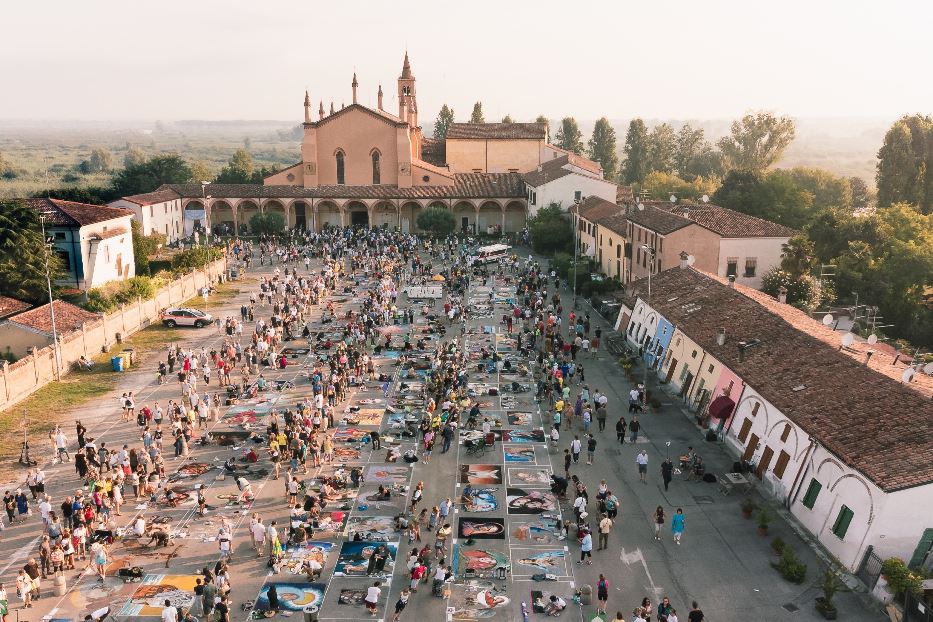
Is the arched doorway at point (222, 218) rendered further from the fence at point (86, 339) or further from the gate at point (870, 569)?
the gate at point (870, 569)

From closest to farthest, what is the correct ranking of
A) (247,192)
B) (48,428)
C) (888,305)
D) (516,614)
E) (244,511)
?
(516,614) < (244,511) < (48,428) < (888,305) < (247,192)

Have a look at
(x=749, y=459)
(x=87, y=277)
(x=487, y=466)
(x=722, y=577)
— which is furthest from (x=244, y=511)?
(x=87, y=277)

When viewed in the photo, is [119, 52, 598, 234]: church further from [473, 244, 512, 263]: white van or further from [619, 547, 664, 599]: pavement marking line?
[619, 547, 664, 599]: pavement marking line

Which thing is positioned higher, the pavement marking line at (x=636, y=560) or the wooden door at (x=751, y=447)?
the wooden door at (x=751, y=447)

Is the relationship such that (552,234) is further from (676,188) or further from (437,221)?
(676,188)

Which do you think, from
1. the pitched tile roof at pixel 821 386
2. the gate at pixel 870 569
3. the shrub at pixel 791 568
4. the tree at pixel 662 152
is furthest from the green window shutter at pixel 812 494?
the tree at pixel 662 152

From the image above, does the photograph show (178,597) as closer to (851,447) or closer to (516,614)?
(516,614)

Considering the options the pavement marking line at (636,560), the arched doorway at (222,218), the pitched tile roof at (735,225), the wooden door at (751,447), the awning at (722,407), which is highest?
the pitched tile roof at (735,225)

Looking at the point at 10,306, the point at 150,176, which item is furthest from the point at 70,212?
the point at 150,176
